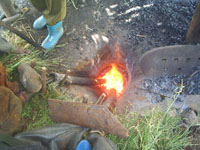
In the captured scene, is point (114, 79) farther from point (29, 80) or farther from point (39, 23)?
point (29, 80)

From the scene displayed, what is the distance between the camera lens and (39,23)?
3.91 metres

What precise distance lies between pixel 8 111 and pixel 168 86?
9.14 feet

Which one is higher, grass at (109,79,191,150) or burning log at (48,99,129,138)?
burning log at (48,99,129,138)

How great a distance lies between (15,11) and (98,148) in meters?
3.16

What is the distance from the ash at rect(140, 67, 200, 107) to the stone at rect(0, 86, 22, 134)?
235 centimetres

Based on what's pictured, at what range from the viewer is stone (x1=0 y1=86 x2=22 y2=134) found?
197cm

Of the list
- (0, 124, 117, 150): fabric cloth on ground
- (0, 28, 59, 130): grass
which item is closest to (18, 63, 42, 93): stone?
(0, 28, 59, 130): grass

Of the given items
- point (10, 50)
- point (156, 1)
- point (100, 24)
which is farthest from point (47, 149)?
point (156, 1)

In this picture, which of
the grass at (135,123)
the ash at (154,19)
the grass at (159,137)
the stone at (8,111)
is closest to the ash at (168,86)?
the ash at (154,19)

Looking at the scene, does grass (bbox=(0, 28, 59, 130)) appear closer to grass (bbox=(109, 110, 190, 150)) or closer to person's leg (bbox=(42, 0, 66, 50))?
person's leg (bbox=(42, 0, 66, 50))

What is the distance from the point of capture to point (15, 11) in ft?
13.1

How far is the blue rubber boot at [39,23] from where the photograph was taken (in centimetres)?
390

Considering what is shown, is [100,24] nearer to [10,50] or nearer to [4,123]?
[10,50]

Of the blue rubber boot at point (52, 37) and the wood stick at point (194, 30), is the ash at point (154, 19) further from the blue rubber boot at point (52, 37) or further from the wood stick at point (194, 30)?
the blue rubber boot at point (52, 37)
